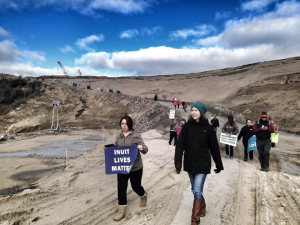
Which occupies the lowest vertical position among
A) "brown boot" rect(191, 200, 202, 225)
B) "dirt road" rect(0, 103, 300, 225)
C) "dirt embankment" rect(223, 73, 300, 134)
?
"dirt road" rect(0, 103, 300, 225)

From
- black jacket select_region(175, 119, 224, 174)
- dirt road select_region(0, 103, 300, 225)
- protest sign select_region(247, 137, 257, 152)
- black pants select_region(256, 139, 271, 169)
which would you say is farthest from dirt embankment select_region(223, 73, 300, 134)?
black jacket select_region(175, 119, 224, 174)

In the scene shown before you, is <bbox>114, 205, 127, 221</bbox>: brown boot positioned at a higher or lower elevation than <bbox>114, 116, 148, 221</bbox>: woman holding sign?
lower

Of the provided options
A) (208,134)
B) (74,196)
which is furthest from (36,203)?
(208,134)

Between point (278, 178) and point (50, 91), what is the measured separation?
37030mm

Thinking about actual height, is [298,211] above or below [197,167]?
below

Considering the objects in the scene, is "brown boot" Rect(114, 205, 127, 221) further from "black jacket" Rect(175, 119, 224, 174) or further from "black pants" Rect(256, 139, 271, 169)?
"black pants" Rect(256, 139, 271, 169)

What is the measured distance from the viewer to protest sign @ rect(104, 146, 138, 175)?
13.1ft

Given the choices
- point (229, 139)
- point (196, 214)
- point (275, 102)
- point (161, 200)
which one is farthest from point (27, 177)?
point (275, 102)

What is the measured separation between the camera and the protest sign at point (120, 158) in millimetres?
4008

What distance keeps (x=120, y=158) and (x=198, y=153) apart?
4.85 feet

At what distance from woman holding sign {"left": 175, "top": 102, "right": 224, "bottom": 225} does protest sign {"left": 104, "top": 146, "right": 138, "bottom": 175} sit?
885 mm

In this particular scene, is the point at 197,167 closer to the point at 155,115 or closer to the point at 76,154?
the point at 76,154

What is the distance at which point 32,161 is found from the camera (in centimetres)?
919

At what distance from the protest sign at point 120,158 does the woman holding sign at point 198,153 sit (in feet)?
2.90
